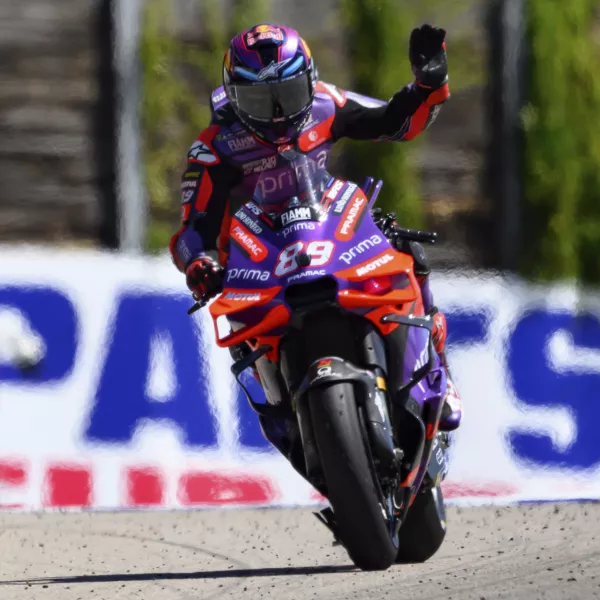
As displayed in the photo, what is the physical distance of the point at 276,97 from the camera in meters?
5.09

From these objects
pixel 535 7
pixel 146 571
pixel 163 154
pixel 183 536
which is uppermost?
pixel 535 7

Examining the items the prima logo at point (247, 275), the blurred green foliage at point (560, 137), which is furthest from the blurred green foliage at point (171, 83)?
the prima logo at point (247, 275)

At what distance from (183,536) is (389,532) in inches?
82.8

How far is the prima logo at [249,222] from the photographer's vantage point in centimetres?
495

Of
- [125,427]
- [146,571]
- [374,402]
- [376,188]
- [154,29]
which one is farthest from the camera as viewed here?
[154,29]

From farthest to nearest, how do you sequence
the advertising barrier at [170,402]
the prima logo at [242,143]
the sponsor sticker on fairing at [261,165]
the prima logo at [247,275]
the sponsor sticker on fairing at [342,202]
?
the advertising barrier at [170,402]
the prima logo at [242,143]
the sponsor sticker on fairing at [261,165]
the sponsor sticker on fairing at [342,202]
the prima logo at [247,275]

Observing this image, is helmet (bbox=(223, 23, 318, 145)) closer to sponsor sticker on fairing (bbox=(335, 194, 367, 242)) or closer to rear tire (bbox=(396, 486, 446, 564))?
sponsor sticker on fairing (bbox=(335, 194, 367, 242))

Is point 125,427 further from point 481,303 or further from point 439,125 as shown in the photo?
point 439,125

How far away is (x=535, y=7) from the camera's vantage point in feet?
27.5

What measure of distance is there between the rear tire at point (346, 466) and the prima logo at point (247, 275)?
0.45 m

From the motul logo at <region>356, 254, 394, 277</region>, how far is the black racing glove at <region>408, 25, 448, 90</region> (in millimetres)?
916

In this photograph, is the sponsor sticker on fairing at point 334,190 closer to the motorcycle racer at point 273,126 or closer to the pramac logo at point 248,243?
the motorcycle racer at point 273,126

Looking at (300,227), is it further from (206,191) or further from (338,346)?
(206,191)

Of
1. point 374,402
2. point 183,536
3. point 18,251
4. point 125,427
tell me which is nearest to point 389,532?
point 374,402
